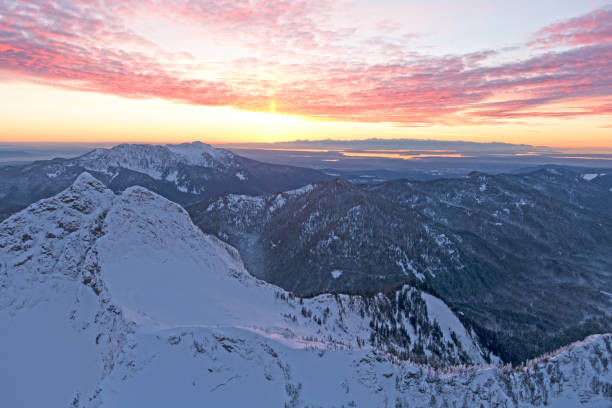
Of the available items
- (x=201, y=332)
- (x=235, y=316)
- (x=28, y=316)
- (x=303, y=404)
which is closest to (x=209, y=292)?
(x=235, y=316)

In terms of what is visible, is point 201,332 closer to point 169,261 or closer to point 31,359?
point 31,359

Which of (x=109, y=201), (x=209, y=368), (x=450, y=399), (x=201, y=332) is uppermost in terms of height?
(x=109, y=201)

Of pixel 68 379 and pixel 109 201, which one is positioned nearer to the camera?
pixel 68 379

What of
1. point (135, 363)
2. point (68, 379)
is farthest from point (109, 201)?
point (135, 363)

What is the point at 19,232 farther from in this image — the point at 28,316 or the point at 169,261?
the point at 169,261

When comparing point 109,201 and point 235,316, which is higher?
point 109,201

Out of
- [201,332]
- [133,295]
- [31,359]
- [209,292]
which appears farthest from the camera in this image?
[209,292]

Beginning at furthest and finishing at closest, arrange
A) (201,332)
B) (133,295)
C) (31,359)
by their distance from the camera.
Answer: (133,295)
(31,359)
(201,332)
